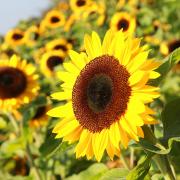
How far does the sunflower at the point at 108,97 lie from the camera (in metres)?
1.95

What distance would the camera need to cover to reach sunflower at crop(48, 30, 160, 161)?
6.40ft

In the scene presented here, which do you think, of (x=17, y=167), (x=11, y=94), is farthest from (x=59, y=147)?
(x=17, y=167)

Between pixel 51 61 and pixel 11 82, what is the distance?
250cm

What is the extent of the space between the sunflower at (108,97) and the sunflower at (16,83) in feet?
6.18

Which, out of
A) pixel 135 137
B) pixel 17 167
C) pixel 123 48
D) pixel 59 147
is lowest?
pixel 135 137

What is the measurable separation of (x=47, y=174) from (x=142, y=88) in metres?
2.88

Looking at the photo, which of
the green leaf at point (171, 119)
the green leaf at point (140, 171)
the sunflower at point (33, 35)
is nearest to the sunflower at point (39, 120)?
the green leaf at point (171, 119)

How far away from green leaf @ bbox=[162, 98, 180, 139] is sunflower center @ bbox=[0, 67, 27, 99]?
2.12 meters

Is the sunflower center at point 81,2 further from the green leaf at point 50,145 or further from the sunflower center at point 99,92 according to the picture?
the sunflower center at point 99,92

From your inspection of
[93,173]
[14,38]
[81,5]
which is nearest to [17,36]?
[14,38]

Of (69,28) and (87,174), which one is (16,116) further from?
(69,28)

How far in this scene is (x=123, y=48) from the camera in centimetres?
207

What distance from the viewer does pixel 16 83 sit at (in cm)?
433

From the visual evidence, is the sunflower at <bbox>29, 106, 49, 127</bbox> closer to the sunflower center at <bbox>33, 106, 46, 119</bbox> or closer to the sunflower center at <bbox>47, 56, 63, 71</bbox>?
the sunflower center at <bbox>33, 106, 46, 119</bbox>
